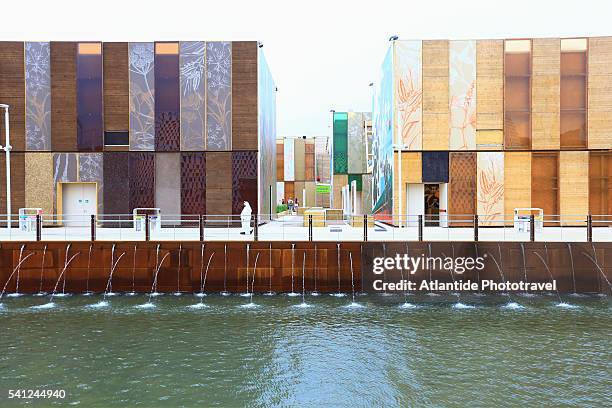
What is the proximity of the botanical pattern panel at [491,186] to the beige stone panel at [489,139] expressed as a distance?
40cm

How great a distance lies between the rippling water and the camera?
955cm

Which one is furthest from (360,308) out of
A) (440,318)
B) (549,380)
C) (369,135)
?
(369,135)

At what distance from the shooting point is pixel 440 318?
596 inches

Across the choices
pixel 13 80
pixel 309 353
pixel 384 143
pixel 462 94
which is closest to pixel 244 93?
pixel 384 143

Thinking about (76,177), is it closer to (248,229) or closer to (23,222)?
(23,222)

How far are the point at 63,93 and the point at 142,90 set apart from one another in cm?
452

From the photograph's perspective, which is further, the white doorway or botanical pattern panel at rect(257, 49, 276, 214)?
botanical pattern panel at rect(257, 49, 276, 214)

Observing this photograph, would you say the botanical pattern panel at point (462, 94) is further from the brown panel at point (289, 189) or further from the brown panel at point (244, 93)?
the brown panel at point (289, 189)

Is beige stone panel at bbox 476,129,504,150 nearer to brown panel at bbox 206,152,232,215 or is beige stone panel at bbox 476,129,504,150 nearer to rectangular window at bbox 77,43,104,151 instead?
brown panel at bbox 206,152,232,215

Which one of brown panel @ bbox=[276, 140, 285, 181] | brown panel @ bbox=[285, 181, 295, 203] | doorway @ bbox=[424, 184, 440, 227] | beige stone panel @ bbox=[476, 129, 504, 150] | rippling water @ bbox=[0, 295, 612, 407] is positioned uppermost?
brown panel @ bbox=[276, 140, 285, 181]

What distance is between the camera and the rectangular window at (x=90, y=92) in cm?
2856

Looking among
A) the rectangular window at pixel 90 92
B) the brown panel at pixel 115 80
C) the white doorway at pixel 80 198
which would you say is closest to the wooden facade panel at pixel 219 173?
the brown panel at pixel 115 80

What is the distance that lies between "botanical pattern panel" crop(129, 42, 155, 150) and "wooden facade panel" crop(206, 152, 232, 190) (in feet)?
12.9

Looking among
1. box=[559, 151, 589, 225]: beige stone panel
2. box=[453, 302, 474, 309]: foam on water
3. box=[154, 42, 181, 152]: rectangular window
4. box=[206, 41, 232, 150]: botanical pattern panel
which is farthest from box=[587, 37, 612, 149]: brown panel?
box=[154, 42, 181, 152]: rectangular window
